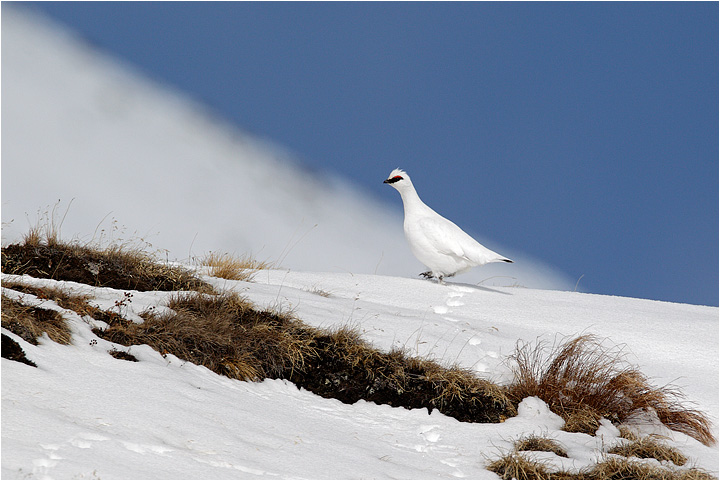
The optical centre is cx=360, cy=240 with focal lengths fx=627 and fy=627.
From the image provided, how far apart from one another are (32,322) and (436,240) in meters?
5.18

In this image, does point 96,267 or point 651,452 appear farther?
point 96,267

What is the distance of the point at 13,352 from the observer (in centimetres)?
335

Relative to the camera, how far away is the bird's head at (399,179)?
27.4ft

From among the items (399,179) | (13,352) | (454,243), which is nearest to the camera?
(13,352)

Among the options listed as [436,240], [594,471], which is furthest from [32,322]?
[436,240]

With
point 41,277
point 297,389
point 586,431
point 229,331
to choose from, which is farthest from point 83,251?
point 586,431

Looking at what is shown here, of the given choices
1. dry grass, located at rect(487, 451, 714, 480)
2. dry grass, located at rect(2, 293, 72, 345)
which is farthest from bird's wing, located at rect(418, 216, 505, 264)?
dry grass, located at rect(2, 293, 72, 345)

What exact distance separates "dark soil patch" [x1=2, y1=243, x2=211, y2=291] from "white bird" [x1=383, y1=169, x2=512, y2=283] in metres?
3.13

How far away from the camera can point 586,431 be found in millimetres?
4316

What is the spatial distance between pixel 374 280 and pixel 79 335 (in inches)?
182

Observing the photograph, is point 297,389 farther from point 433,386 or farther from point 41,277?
point 41,277

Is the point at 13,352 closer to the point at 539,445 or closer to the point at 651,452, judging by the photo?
the point at 539,445

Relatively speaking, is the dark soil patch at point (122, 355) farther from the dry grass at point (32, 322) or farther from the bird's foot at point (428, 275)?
the bird's foot at point (428, 275)

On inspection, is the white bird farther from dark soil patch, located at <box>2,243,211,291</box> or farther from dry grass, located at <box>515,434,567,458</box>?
dry grass, located at <box>515,434,567,458</box>
